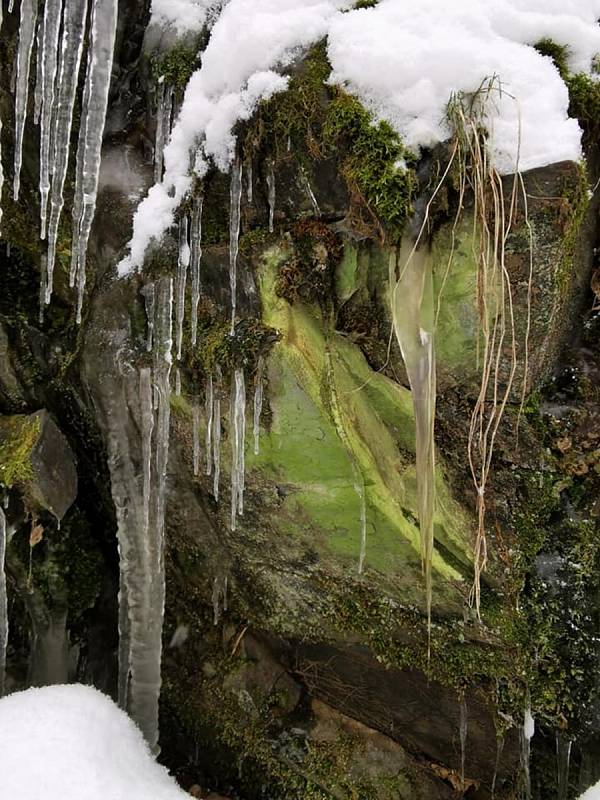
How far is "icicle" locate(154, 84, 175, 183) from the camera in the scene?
3066 mm

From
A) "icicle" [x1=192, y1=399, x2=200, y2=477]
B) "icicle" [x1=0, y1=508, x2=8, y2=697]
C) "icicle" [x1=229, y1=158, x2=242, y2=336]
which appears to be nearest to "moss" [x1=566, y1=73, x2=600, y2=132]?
"icicle" [x1=229, y1=158, x2=242, y2=336]

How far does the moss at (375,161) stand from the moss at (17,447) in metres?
2.27

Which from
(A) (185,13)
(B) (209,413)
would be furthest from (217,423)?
(A) (185,13)

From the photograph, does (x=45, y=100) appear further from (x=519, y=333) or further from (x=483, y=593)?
(x=483, y=593)

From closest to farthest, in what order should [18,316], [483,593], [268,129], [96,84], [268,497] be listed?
[96,84]
[268,129]
[483,593]
[268,497]
[18,316]

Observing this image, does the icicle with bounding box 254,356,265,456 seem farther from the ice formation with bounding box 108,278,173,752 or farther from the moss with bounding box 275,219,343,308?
the ice formation with bounding box 108,278,173,752

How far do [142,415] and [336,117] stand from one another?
184 centimetres

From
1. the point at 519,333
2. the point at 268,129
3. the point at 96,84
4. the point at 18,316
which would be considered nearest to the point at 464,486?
the point at 519,333

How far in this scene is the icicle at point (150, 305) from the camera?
3.18m

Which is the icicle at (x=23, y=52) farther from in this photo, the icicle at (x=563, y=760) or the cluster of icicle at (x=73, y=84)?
the icicle at (x=563, y=760)

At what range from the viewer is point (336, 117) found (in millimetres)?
2643

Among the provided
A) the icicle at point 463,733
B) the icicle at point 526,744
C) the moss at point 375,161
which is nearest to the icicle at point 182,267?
the moss at point 375,161

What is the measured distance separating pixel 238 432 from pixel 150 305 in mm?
866

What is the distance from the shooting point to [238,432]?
119 inches
